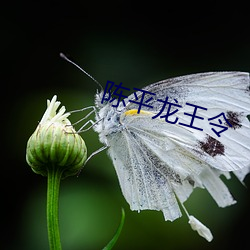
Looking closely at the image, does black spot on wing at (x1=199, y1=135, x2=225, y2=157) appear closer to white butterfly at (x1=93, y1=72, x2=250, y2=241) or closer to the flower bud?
white butterfly at (x1=93, y1=72, x2=250, y2=241)

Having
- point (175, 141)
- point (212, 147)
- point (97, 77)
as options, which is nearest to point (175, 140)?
point (175, 141)

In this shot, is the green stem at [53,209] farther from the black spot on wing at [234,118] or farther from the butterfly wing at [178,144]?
the black spot on wing at [234,118]

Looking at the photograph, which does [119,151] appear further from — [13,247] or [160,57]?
[160,57]

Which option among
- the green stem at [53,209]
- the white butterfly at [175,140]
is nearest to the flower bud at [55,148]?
the green stem at [53,209]

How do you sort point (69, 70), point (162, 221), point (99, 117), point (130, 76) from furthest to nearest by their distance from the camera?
point (69, 70), point (130, 76), point (162, 221), point (99, 117)

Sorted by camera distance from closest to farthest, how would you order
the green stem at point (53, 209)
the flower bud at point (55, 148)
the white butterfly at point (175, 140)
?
1. the green stem at point (53, 209)
2. the flower bud at point (55, 148)
3. the white butterfly at point (175, 140)

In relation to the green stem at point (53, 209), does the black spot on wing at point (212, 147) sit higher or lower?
higher

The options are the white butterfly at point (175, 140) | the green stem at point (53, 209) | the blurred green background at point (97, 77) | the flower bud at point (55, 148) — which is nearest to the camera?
the green stem at point (53, 209)

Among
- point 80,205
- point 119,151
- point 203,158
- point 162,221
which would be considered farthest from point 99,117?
point 162,221
